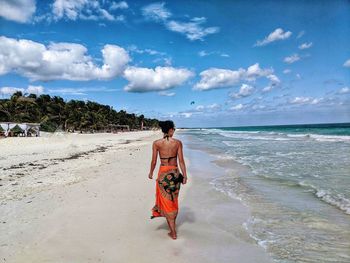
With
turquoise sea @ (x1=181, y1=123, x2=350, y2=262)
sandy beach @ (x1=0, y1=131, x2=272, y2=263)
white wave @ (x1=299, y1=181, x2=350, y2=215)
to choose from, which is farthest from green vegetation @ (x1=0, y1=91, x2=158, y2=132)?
white wave @ (x1=299, y1=181, x2=350, y2=215)

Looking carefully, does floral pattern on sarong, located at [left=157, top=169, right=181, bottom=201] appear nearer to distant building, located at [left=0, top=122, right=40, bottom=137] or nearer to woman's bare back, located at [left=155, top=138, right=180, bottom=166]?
woman's bare back, located at [left=155, top=138, right=180, bottom=166]

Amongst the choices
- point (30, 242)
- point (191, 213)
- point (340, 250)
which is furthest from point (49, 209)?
point (340, 250)

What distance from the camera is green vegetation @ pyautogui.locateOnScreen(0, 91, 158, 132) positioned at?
49.8 metres

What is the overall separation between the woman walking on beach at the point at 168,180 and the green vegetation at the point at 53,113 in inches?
1961

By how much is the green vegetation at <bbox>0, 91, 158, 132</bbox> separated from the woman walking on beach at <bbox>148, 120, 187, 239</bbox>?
4982 cm

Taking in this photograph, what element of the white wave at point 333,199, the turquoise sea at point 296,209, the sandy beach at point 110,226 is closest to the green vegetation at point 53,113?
the sandy beach at point 110,226

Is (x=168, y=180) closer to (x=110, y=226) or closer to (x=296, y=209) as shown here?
(x=110, y=226)

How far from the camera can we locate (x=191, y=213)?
6.23 m

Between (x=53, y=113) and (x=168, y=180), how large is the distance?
66.3 meters

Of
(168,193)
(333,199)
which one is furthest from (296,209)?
(168,193)

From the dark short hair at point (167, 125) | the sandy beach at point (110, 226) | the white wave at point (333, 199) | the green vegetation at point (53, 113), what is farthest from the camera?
the green vegetation at point (53, 113)

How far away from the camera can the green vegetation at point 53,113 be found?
49.8m

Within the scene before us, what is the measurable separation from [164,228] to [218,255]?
51.0 inches

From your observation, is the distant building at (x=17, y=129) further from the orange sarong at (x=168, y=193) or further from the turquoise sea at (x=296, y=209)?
the orange sarong at (x=168, y=193)
